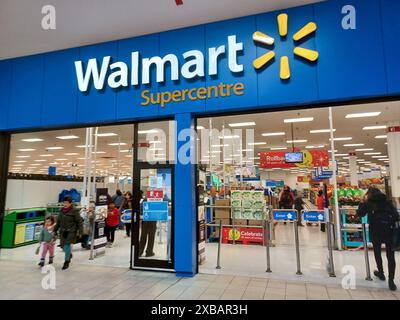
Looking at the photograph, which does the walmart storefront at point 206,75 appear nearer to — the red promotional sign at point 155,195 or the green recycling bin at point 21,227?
the red promotional sign at point 155,195

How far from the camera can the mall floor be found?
156 inches

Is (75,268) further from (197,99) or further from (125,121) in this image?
(197,99)

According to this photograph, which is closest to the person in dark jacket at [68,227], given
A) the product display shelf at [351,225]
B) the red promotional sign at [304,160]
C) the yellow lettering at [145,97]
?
the yellow lettering at [145,97]

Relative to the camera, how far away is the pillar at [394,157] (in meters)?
8.97

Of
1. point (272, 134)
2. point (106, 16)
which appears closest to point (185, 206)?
point (106, 16)

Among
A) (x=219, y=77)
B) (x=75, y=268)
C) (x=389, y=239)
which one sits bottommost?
(x=75, y=268)

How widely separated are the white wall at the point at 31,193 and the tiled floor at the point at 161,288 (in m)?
3.17

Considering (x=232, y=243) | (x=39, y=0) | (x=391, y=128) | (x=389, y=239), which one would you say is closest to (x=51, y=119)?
(x=39, y=0)

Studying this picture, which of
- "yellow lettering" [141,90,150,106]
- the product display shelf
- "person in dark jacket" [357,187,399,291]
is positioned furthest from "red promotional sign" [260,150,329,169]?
"yellow lettering" [141,90,150,106]

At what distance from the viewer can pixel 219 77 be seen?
4973mm

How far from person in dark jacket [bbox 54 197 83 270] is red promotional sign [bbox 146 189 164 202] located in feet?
A: 5.03

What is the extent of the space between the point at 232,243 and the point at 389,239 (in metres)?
4.07

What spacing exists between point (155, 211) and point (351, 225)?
517cm

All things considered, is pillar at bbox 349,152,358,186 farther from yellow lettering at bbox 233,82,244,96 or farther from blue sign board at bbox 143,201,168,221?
blue sign board at bbox 143,201,168,221
